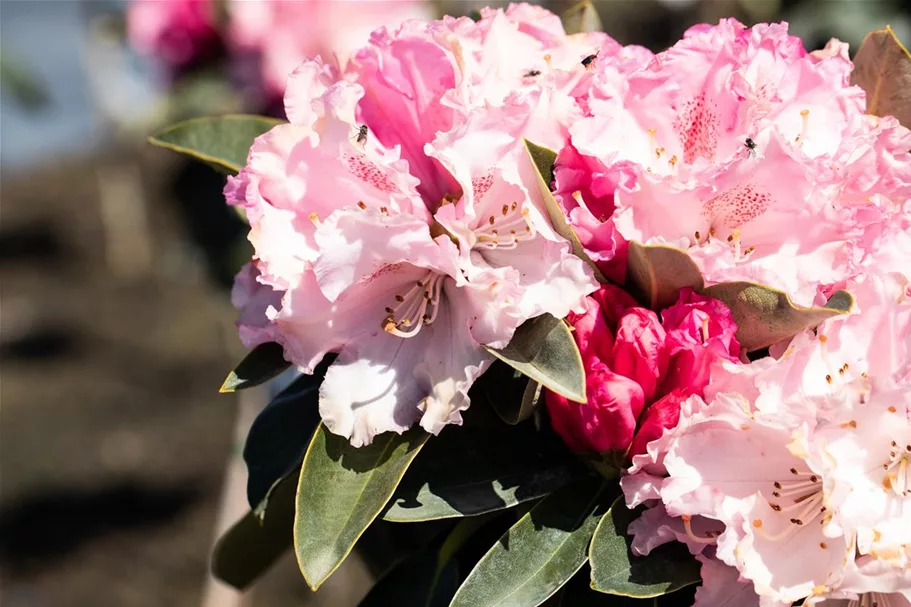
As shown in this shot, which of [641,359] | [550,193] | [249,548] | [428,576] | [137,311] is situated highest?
[550,193]

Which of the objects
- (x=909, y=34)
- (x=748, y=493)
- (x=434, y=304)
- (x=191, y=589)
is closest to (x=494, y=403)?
(x=434, y=304)

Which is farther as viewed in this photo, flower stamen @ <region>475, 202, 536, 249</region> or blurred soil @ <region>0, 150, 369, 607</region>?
blurred soil @ <region>0, 150, 369, 607</region>

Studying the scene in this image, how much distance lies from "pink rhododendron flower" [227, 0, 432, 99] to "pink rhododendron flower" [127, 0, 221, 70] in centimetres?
18

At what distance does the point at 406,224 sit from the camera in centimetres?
70

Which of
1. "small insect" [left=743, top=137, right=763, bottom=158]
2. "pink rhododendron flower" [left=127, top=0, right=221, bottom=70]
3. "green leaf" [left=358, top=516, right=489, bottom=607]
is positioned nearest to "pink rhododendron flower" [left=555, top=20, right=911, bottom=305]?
"small insect" [left=743, top=137, right=763, bottom=158]

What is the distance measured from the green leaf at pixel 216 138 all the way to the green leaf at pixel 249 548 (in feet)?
1.27

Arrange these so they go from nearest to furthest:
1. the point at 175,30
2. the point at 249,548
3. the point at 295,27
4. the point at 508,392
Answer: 1. the point at 508,392
2. the point at 249,548
3. the point at 295,27
4. the point at 175,30

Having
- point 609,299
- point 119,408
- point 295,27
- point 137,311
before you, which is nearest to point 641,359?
point 609,299

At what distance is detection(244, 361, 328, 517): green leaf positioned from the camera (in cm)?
90

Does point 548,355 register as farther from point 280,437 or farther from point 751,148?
point 280,437

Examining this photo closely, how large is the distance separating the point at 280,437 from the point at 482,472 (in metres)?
0.20

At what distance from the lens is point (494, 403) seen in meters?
0.81

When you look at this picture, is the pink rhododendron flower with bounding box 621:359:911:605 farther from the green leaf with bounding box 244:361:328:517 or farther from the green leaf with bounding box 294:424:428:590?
the green leaf with bounding box 244:361:328:517

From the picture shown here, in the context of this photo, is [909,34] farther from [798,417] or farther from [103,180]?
[103,180]
